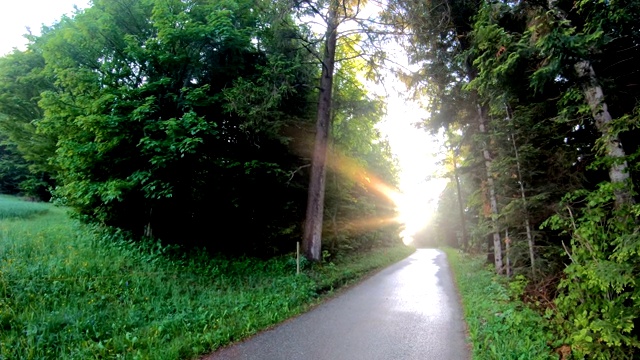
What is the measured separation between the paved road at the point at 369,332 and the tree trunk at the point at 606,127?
3115 mm

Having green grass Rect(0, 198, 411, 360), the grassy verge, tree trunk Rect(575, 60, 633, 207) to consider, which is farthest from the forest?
green grass Rect(0, 198, 411, 360)

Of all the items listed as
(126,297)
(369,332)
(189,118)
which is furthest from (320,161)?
(126,297)

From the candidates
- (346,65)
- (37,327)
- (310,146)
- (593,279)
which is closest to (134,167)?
(37,327)

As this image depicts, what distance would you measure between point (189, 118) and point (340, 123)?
5750 millimetres

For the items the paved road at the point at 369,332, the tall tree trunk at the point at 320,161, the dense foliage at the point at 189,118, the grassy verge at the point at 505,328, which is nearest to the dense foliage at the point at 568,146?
the grassy verge at the point at 505,328

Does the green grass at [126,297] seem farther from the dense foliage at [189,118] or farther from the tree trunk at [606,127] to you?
the tree trunk at [606,127]

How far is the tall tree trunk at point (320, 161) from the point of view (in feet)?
31.2

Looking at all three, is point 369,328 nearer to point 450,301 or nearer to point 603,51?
point 450,301

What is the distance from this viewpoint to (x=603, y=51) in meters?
4.43

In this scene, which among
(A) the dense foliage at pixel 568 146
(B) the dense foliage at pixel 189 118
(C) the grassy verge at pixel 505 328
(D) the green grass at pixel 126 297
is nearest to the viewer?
(A) the dense foliage at pixel 568 146

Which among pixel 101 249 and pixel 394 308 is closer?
pixel 394 308

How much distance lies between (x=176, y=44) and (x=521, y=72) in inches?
323

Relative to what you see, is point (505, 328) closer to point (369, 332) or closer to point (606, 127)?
point (369, 332)

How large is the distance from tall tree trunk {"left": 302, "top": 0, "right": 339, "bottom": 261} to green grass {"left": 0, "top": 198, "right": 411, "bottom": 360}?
97cm
